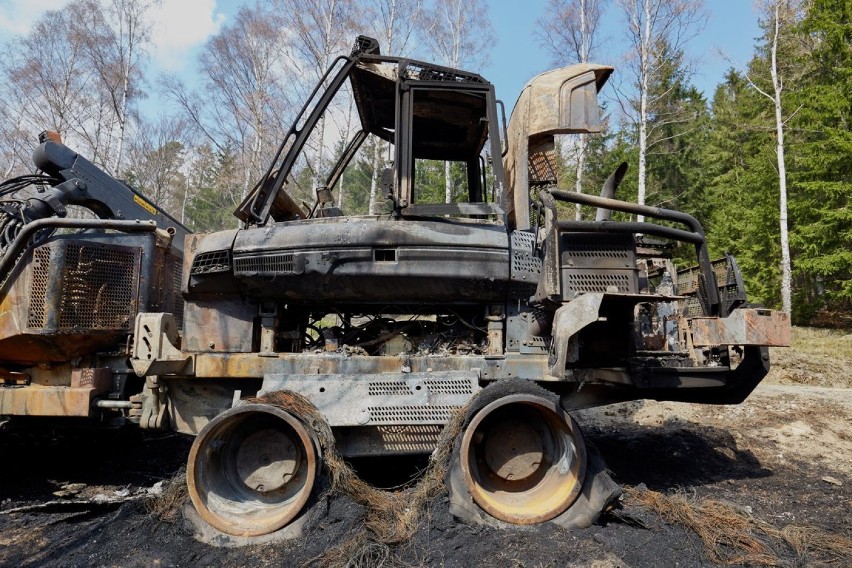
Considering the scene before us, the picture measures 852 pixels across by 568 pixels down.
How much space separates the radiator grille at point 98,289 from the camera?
4.16m

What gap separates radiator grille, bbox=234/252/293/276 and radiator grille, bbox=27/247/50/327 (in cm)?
165

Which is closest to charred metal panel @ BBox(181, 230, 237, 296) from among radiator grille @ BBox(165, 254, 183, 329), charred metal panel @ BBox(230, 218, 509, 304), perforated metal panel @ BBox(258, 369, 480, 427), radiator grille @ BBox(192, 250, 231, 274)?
radiator grille @ BBox(192, 250, 231, 274)

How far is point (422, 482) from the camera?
137 inches

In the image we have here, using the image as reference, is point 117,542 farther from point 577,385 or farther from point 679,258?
point 679,258

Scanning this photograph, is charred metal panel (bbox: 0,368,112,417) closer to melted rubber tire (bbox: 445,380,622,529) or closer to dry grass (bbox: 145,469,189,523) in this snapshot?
dry grass (bbox: 145,469,189,523)

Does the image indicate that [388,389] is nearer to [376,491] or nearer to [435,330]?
[376,491]

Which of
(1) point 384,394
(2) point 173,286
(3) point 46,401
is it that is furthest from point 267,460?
(2) point 173,286

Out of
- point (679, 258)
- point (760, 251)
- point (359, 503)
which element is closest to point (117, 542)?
point (359, 503)

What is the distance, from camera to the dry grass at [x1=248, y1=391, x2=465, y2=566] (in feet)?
10.5

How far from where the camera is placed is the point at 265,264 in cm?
383

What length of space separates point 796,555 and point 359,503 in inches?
106

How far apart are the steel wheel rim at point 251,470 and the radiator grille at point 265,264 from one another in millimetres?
1014

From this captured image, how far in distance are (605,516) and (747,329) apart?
1590 mm

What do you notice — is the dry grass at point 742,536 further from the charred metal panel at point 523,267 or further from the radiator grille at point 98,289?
the radiator grille at point 98,289
